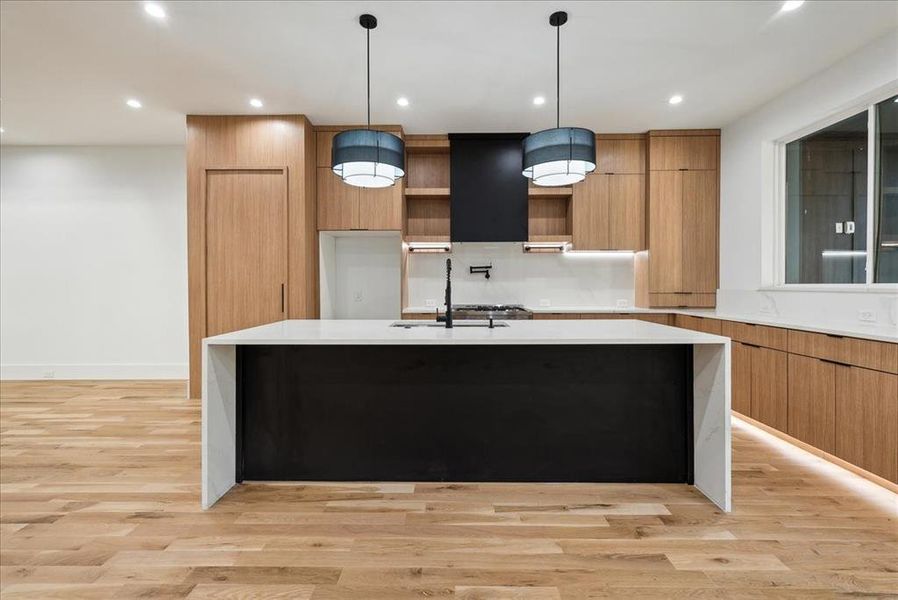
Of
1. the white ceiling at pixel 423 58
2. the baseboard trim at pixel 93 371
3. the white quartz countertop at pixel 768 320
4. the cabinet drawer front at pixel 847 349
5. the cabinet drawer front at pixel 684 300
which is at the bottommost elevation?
the baseboard trim at pixel 93 371

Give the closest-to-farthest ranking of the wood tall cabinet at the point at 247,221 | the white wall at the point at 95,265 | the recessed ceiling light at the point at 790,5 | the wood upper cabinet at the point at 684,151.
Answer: the recessed ceiling light at the point at 790,5 → the wood tall cabinet at the point at 247,221 → the wood upper cabinet at the point at 684,151 → the white wall at the point at 95,265

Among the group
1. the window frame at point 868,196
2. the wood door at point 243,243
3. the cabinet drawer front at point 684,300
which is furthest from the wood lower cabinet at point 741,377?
the wood door at point 243,243

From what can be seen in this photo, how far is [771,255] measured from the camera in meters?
4.22

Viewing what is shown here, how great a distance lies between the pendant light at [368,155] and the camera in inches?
101

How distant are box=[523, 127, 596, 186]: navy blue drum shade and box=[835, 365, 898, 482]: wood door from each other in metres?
2.02

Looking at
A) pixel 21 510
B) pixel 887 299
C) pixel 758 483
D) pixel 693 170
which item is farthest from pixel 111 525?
pixel 693 170

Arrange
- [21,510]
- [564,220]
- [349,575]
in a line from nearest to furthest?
[349,575] < [21,510] < [564,220]

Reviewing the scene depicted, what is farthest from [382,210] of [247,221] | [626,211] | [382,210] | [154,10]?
[626,211]

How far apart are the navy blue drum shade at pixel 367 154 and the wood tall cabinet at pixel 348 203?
195cm

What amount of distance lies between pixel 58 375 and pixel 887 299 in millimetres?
8178

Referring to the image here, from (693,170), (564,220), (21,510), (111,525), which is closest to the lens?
(111,525)

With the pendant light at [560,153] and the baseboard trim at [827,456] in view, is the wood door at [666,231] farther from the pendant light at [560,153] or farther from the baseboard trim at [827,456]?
the pendant light at [560,153]

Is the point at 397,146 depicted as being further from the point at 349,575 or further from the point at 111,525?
the point at 111,525

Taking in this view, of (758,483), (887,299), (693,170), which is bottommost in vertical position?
(758,483)
